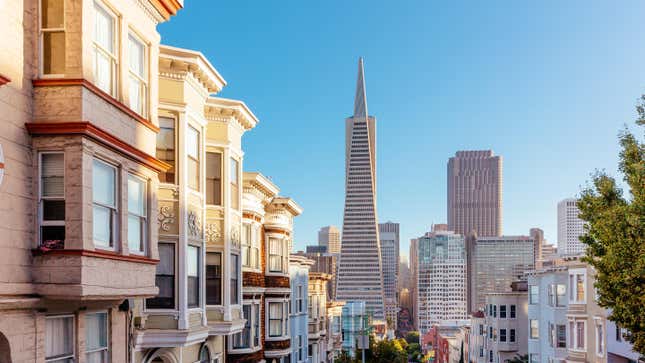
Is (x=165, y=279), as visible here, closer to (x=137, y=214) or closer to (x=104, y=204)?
(x=137, y=214)

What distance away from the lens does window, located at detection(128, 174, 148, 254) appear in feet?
42.5

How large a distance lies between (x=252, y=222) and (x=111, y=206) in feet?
45.1

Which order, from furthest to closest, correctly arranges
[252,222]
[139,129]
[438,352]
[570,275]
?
[438,352]
[570,275]
[252,222]
[139,129]

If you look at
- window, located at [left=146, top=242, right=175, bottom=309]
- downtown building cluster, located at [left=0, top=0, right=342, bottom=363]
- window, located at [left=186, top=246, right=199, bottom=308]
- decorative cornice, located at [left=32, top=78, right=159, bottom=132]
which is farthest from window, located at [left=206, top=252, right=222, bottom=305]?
decorative cornice, located at [left=32, top=78, right=159, bottom=132]

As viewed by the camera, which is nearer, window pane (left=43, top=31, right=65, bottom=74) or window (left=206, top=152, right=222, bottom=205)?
window pane (left=43, top=31, right=65, bottom=74)

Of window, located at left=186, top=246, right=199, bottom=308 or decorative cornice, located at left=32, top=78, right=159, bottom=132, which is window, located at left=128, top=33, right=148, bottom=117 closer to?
decorative cornice, located at left=32, top=78, right=159, bottom=132

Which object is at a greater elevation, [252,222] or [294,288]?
→ [252,222]

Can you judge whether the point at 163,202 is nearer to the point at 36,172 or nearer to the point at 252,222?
the point at 36,172

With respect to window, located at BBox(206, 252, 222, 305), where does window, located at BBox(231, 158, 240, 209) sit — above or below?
above

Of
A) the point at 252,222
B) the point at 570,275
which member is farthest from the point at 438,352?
the point at 252,222

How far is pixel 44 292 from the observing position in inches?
401

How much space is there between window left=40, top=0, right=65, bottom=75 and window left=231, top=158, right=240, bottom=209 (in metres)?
10.7

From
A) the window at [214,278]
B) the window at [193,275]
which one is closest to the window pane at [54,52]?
the window at [193,275]

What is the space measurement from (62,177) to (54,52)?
1981 millimetres
